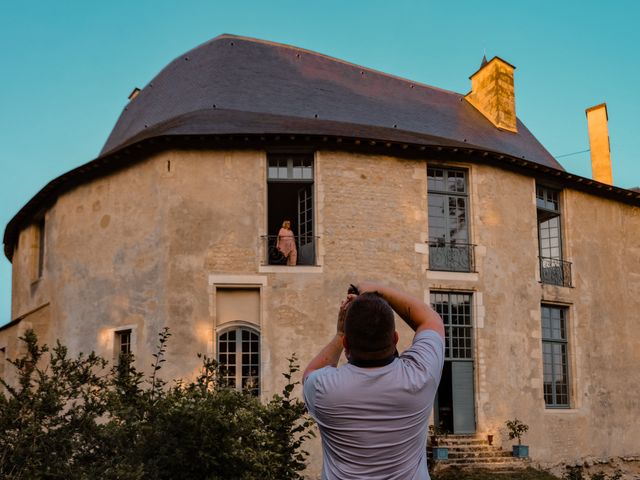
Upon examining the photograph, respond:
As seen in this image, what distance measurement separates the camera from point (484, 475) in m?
13.8

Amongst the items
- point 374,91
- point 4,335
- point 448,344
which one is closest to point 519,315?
point 448,344

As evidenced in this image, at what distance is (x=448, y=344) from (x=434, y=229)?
7.87 ft

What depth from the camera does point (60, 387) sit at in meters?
5.12

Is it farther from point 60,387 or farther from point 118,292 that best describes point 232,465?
point 118,292

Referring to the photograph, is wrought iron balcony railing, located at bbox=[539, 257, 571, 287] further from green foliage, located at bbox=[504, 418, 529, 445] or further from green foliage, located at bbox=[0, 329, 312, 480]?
green foliage, located at bbox=[0, 329, 312, 480]

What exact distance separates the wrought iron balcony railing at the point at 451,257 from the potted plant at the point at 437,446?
3.21 meters

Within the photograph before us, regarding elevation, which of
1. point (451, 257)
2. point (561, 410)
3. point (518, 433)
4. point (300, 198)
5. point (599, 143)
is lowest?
point (518, 433)

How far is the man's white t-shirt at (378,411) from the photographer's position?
2.51 metres

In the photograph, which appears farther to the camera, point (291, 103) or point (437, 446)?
point (291, 103)

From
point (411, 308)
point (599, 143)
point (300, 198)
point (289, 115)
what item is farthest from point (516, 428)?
point (411, 308)

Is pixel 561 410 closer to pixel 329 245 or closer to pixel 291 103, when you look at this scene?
pixel 329 245

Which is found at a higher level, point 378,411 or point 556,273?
point 556,273

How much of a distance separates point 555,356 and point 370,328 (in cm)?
1641

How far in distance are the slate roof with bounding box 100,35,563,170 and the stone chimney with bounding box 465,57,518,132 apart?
0.29 m
